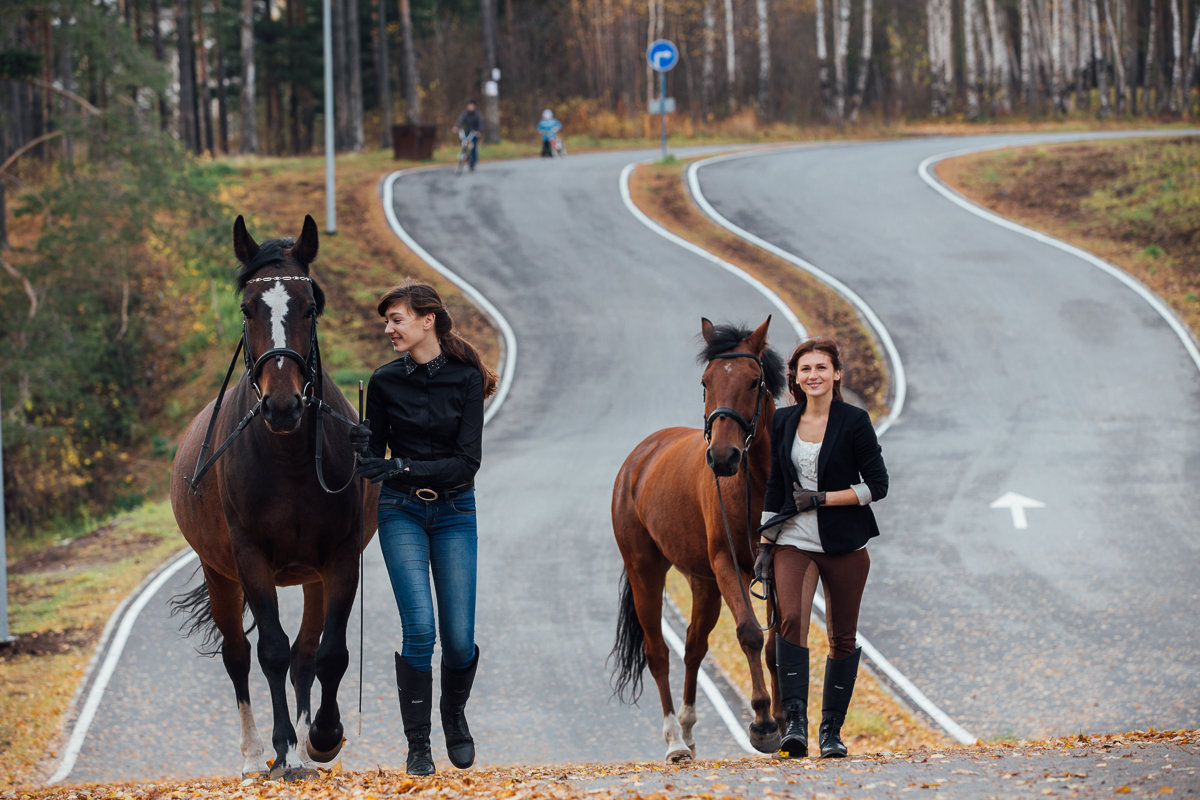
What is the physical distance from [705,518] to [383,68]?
49.6 m

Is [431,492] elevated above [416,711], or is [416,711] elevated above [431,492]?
[431,492]

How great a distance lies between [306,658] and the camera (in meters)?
7.11

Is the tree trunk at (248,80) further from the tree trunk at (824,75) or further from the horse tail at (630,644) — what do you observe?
the horse tail at (630,644)

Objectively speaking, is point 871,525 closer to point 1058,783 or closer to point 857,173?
point 1058,783

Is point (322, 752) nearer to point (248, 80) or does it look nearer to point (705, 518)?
point (705, 518)

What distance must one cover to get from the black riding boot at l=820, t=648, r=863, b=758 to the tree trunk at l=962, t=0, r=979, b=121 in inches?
1893

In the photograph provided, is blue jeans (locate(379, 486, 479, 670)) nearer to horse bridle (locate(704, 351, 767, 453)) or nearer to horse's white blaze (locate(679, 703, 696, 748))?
horse bridle (locate(704, 351, 767, 453))

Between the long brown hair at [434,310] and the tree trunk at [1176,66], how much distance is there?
148 feet

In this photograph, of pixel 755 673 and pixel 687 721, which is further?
pixel 687 721

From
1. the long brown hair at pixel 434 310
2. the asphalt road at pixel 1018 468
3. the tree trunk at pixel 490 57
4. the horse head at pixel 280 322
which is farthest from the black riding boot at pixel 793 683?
the tree trunk at pixel 490 57

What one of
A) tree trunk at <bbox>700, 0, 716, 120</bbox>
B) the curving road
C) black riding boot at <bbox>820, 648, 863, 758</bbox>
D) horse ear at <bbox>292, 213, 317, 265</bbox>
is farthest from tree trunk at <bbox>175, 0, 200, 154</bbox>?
black riding boot at <bbox>820, 648, 863, 758</bbox>

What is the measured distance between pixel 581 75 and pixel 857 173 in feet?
79.3

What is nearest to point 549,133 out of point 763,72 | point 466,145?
point 466,145

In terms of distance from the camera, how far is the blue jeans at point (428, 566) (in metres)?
6.08
